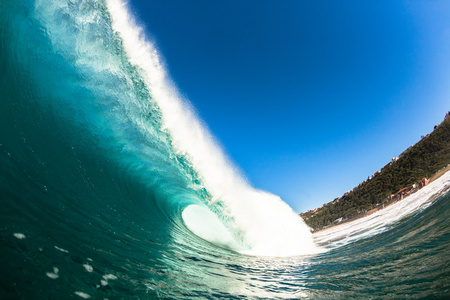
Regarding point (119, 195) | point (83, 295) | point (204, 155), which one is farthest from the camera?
point (204, 155)

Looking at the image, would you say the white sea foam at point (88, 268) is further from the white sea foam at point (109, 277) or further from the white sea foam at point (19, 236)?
the white sea foam at point (19, 236)

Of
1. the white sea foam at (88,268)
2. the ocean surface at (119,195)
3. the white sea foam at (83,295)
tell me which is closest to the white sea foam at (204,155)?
the ocean surface at (119,195)

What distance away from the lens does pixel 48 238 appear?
305 cm

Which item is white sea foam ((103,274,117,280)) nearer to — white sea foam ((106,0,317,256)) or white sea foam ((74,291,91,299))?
white sea foam ((74,291,91,299))

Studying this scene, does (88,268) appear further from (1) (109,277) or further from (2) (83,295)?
(2) (83,295)

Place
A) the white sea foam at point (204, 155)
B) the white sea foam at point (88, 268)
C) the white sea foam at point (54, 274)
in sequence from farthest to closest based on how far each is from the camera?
the white sea foam at point (204, 155) → the white sea foam at point (88, 268) → the white sea foam at point (54, 274)

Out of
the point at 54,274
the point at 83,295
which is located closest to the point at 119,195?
the point at 54,274

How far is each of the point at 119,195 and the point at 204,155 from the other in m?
4.83

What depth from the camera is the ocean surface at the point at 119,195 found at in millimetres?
3062

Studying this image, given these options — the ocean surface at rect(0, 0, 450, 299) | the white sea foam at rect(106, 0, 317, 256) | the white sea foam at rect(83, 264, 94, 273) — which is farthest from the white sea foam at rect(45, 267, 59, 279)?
the white sea foam at rect(106, 0, 317, 256)

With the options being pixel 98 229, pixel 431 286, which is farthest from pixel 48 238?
pixel 431 286

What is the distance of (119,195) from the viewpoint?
6996 mm

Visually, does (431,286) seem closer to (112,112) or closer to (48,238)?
(48,238)

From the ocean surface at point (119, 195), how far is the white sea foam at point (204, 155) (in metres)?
0.06
